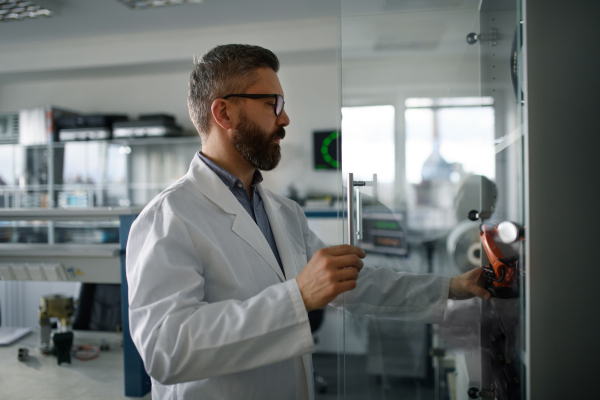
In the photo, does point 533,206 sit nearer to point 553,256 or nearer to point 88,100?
point 553,256

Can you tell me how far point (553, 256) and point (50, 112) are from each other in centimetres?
472

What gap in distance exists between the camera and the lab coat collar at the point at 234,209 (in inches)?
37.0

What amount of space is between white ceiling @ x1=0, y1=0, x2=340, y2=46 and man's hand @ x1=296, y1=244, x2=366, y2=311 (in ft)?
9.91

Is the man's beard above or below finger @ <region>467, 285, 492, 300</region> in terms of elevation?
above

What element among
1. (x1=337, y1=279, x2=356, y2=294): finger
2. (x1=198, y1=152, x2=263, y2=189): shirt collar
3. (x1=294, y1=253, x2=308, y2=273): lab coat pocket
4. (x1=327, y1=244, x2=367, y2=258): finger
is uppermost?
(x1=198, y1=152, x2=263, y2=189): shirt collar

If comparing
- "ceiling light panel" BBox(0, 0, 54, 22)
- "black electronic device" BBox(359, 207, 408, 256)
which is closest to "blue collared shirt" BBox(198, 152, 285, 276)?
"black electronic device" BBox(359, 207, 408, 256)

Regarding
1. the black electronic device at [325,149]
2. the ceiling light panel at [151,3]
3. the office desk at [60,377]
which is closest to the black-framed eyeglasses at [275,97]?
the office desk at [60,377]

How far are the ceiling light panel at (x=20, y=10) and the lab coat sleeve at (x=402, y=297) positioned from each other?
3413 millimetres

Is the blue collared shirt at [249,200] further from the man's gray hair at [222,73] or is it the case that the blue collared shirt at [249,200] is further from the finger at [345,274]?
the finger at [345,274]

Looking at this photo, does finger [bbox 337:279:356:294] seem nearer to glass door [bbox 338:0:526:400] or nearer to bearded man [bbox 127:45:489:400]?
bearded man [bbox 127:45:489:400]

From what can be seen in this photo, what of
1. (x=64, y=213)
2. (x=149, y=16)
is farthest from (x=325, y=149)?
(x=64, y=213)

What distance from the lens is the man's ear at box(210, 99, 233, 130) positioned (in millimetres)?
990

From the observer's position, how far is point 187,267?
79 cm

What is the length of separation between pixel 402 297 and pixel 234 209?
1.42 feet
